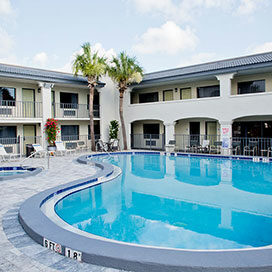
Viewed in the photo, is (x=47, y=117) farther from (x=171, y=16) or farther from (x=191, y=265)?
(x=191, y=265)

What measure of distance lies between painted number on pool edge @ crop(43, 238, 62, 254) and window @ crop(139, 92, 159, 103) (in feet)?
64.5

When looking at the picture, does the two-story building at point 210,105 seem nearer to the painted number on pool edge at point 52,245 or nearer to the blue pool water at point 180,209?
the blue pool water at point 180,209

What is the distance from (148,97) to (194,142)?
6097 millimetres

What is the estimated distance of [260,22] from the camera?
19234 millimetres

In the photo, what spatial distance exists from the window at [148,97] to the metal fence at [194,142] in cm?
395

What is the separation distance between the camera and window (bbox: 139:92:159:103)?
23380 millimetres

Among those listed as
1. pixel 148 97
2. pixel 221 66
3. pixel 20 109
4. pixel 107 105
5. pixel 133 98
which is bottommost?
pixel 20 109

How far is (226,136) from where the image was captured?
17.5 metres

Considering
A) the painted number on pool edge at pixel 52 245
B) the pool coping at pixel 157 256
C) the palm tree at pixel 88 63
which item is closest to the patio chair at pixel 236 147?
the palm tree at pixel 88 63

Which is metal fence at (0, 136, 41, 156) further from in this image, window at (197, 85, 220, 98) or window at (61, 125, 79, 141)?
window at (197, 85, 220, 98)

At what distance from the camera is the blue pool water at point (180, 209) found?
5773mm

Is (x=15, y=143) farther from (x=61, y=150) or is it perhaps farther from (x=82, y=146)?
(x=82, y=146)

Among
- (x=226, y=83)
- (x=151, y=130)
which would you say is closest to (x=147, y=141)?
(x=151, y=130)

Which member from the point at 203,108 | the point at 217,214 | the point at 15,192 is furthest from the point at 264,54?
the point at 15,192
